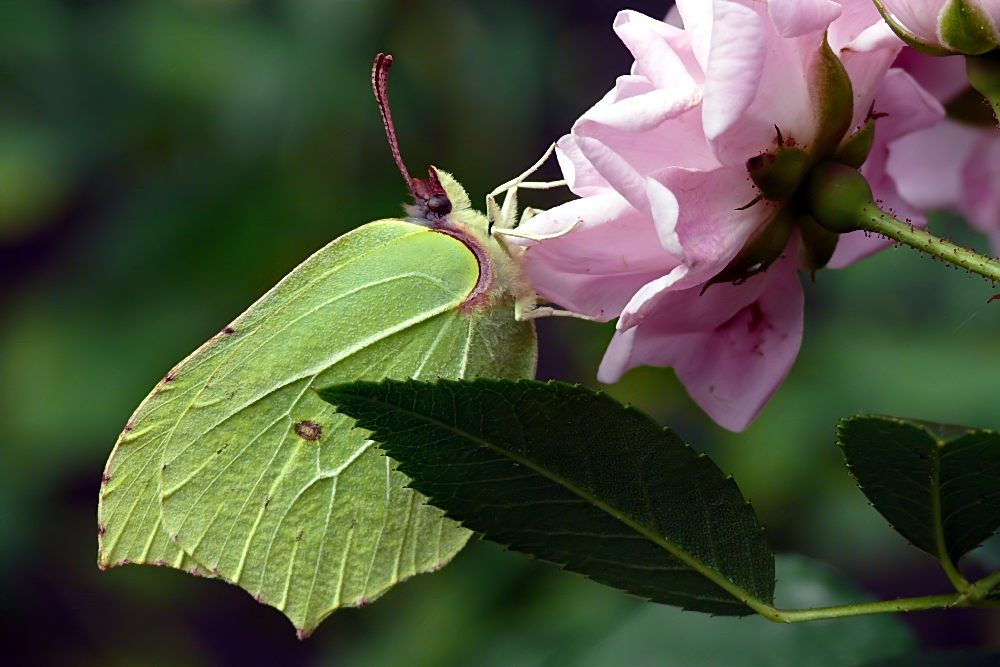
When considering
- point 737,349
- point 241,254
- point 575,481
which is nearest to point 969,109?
point 737,349

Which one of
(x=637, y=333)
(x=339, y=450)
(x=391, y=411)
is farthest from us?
(x=339, y=450)

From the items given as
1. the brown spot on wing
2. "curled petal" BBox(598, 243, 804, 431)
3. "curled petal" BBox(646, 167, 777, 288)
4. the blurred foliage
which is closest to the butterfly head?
the brown spot on wing

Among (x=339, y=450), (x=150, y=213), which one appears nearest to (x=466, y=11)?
(x=150, y=213)

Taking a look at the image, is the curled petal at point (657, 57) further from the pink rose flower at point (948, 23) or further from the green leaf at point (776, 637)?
the green leaf at point (776, 637)

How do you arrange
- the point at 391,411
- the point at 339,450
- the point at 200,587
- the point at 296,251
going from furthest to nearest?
the point at 200,587 < the point at 296,251 < the point at 339,450 < the point at 391,411

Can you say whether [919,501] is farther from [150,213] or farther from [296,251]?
Answer: [150,213]

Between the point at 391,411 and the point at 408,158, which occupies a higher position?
the point at 391,411

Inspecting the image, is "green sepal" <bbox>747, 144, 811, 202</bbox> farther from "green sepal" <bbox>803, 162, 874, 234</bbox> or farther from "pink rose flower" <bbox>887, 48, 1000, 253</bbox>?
"pink rose flower" <bbox>887, 48, 1000, 253</bbox>

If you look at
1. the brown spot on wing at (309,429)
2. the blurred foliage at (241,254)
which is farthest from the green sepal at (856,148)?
the blurred foliage at (241,254)
